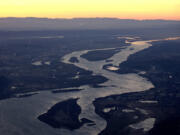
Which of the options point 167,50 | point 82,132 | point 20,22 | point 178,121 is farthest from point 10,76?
point 20,22

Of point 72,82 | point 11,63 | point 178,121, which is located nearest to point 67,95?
point 72,82

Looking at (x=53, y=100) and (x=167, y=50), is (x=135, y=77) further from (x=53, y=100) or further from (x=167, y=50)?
(x=167, y=50)

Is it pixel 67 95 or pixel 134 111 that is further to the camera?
pixel 67 95

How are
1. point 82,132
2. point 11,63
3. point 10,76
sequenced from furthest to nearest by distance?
1. point 11,63
2. point 10,76
3. point 82,132

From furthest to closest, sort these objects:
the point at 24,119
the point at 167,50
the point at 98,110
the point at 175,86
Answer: the point at 167,50 < the point at 175,86 < the point at 98,110 < the point at 24,119

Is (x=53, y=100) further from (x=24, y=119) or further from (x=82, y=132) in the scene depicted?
(x=82, y=132)

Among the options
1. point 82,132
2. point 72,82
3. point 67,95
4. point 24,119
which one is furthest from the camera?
point 72,82
